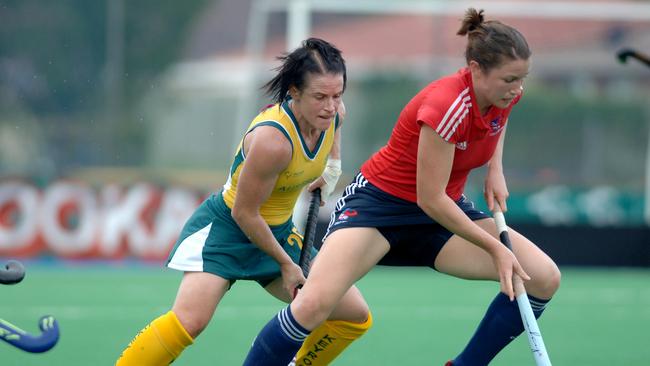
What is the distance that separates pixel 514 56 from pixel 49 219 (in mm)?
7619

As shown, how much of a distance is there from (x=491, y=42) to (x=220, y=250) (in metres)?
1.24

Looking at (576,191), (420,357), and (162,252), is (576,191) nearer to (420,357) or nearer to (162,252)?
(162,252)

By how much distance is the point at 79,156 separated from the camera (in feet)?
38.8

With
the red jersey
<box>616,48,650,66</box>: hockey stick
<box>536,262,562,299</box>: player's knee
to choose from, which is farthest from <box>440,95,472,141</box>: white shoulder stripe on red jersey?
<box>616,48,650,66</box>: hockey stick

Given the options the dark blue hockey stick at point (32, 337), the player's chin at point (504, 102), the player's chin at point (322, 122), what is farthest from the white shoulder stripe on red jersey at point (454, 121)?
the dark blue hockey stick at point (32, 337)

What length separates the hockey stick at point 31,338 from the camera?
371 cm

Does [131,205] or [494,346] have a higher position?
[494,346]

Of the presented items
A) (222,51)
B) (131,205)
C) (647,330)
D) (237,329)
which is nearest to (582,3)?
(222,51)

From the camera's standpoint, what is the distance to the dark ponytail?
162 inches

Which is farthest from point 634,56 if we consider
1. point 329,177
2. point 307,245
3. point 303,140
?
point 303,140

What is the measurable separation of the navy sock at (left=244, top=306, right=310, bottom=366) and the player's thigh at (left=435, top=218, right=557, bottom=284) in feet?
2.15

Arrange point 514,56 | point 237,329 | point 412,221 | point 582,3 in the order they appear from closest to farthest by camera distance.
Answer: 1. point 514,56
2. point 412,221
3. point 237,329
4. point 582,3

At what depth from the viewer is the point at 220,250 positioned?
4320mm

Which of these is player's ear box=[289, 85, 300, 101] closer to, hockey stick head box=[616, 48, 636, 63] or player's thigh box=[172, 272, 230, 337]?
player's thigh box=[172, 272, 230, 337]
